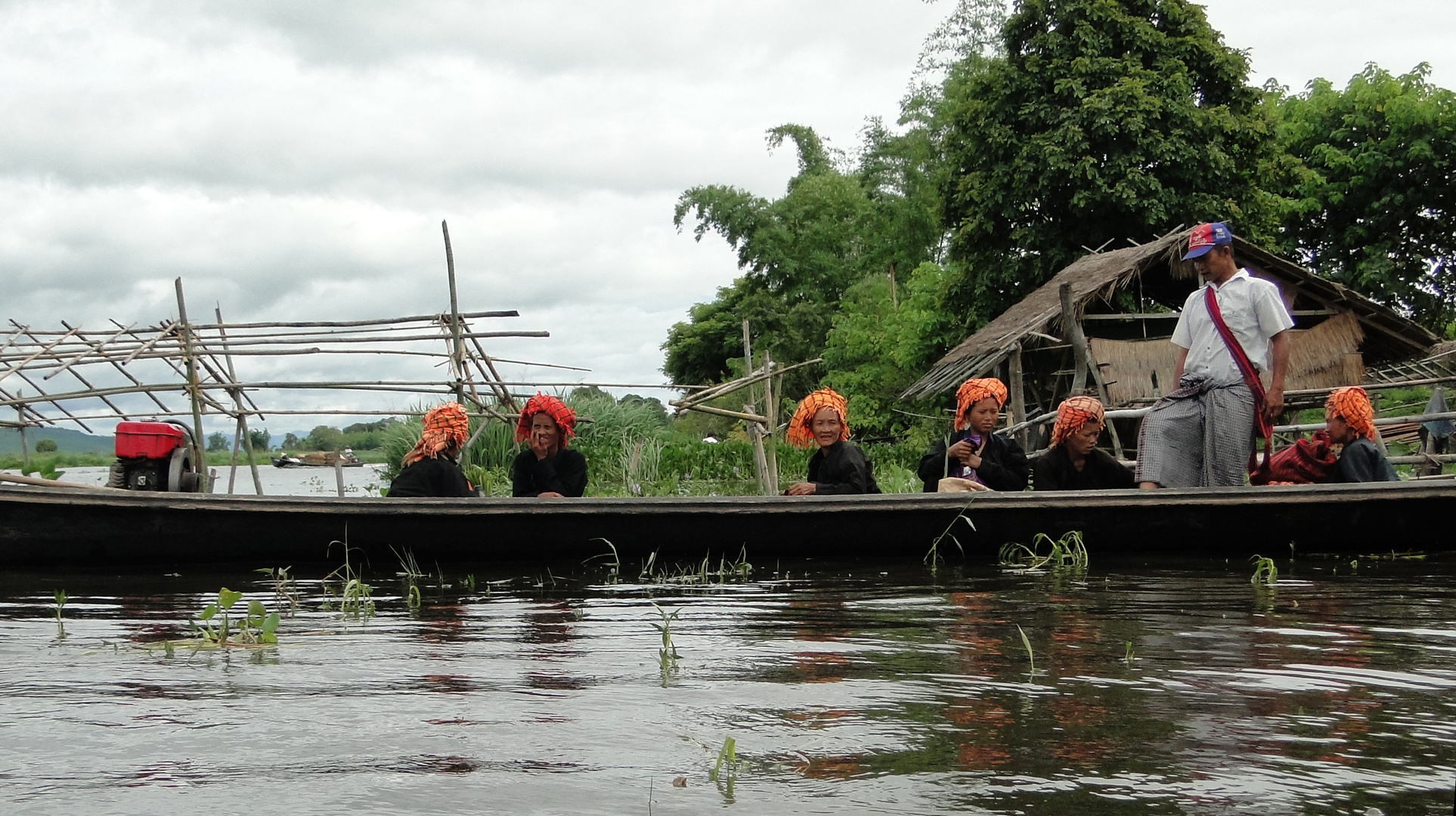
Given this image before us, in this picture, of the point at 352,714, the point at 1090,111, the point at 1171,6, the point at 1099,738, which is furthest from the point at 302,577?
the point at 1171,6

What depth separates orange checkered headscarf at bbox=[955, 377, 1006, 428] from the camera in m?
6.79

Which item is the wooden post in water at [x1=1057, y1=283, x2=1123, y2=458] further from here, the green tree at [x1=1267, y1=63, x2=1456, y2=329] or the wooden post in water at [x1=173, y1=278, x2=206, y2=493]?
the green tree at [x1=1267, y1=63, x2=1456, y2=329]

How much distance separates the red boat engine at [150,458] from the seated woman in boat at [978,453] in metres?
4.20

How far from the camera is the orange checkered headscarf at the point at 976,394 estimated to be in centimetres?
679

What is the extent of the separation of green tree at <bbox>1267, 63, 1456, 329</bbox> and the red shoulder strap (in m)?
19.1

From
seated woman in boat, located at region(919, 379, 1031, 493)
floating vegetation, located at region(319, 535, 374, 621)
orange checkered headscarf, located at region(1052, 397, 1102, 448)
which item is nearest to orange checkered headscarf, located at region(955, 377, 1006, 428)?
seated woman in boat, located at region(919, 379, 1031, 493)

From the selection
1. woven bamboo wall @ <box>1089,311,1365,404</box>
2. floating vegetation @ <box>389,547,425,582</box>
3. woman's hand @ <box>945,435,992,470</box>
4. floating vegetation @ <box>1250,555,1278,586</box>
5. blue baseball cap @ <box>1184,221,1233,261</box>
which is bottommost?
floating vegetation @ <box>1250,555,1278,586</box>

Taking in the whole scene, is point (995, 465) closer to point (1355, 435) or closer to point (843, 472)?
point (843, 472)

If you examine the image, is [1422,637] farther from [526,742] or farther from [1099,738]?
[526,742]

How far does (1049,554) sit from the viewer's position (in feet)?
21.0

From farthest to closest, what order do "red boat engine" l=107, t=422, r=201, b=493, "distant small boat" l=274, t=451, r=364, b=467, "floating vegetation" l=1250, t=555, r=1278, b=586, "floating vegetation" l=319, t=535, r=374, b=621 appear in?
"distant small boat" l=274, t=451, r=364, b=467
"red boat engine" l=107, t=422, r=201, b=493
"floating vegetation" l=1250, t=555, r=1278, b=586
"floating vegetation" l=319, t=535, r=374, b=621

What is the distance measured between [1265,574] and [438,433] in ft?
13.8

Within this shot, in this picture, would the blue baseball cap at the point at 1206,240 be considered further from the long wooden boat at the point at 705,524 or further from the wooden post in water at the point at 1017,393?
the wooden post in water at the point at 1017,393

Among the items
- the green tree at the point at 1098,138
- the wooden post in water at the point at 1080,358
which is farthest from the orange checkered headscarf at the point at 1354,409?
the green tree at the point at 1098,138
